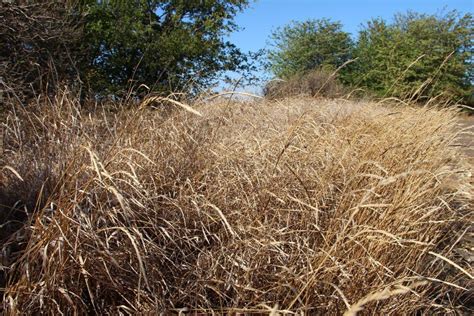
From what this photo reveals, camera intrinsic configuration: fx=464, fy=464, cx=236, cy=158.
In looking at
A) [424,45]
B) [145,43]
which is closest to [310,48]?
[424,45]

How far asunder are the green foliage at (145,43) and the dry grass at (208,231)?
4.10 m

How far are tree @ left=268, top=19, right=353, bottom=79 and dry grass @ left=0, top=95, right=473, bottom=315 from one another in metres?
17.9

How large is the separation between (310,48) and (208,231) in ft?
65.8

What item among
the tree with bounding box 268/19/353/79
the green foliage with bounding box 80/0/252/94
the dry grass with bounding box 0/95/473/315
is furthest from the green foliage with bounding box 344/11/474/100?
the dry grass with bounding box 0/95/473/315

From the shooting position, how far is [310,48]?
832 inches

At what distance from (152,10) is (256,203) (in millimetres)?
6746

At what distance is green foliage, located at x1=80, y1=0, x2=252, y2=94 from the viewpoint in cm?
709

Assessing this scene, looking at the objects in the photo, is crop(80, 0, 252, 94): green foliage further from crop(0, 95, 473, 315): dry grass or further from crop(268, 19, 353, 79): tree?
crop(268, 19, 353, 79): tree

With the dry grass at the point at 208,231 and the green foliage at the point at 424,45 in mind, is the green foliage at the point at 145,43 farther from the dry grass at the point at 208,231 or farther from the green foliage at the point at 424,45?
the green foliage at the point at 424,45

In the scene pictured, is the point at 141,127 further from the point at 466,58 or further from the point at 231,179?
the point at 466,58

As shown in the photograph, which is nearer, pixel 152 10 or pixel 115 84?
pixel 115 84

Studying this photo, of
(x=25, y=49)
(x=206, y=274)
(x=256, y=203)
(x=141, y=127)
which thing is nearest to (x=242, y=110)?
(x=141, y=127)

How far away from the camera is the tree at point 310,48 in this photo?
20.8m

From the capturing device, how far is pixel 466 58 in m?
22.1
